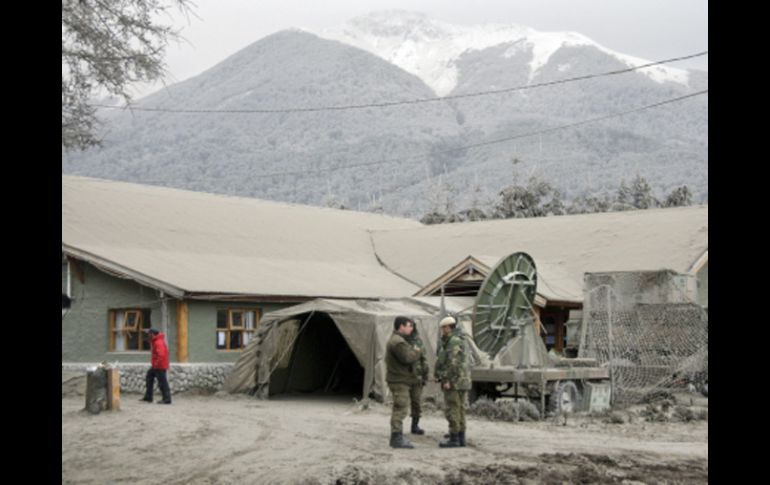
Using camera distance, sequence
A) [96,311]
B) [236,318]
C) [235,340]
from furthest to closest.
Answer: [236,318] < [235,340] < [96,311]

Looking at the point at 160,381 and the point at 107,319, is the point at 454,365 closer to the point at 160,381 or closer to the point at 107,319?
the point at 160,381

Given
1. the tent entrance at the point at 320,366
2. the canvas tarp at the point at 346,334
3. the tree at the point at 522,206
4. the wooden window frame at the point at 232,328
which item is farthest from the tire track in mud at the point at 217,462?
the tree at the point at 522,206

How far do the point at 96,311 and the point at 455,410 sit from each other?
13.7 metres

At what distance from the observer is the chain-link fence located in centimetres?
1962

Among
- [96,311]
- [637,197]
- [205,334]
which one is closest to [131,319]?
[96,311]

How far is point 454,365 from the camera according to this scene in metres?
12.8

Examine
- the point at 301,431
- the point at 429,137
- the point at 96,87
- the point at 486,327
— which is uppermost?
the point at 429,137

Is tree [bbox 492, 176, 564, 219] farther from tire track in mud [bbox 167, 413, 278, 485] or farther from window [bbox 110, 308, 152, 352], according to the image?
tire track in mud [bbox 167, 413, 278, 485]

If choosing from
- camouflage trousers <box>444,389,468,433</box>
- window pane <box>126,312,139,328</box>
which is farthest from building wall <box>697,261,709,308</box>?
camouflage trousers <box>444,389,468,433</box>

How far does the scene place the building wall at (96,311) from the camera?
75.4 feet

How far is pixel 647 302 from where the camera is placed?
2222 centimetres
